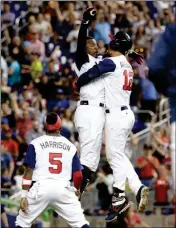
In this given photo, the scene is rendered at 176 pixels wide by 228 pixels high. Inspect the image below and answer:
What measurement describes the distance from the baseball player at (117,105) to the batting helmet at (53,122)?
0.48m

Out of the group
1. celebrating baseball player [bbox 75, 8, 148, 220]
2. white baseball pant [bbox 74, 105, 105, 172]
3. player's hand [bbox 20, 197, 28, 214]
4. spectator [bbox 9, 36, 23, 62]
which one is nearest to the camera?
celebrating baseball player [bbox 75, 8, 148, 220]

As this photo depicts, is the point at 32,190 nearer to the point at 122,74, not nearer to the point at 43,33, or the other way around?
the point at 122,74

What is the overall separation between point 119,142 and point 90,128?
0.43m

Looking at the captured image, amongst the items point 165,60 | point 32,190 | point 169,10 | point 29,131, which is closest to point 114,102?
point 32,190

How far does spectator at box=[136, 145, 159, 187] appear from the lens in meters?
21.1

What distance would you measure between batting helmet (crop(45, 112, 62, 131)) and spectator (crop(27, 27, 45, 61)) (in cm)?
1301

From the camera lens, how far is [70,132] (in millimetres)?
21547

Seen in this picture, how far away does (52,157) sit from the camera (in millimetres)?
12492

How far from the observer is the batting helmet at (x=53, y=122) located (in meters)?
12.1

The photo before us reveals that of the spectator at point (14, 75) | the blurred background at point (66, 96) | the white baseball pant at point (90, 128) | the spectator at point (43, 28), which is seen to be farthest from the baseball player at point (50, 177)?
the spectator at point (43, 28)

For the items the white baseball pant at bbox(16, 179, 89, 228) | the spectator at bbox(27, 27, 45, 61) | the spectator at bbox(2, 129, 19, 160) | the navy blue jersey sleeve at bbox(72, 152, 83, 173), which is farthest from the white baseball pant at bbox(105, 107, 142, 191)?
the spectator at bbox(27, 27, 45, 61)

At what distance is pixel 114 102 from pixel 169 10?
17.4m

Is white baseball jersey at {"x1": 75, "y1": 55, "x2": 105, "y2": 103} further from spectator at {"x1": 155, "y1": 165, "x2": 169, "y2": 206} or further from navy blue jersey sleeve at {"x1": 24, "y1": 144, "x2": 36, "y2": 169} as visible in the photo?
spectator at {"x1": 155, "y1": 165, "x2": 169, "y2": 206}

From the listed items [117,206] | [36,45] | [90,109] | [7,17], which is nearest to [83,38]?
[90,109]
